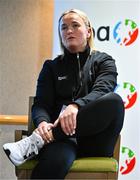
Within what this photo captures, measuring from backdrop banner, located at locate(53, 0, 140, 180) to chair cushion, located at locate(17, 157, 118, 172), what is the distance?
3.69 feet

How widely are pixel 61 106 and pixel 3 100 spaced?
990 mm

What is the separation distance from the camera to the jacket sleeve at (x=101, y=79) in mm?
1275

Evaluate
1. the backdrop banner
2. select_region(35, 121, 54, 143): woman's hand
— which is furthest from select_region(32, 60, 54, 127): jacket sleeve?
the backdrop banner

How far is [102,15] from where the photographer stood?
242cm

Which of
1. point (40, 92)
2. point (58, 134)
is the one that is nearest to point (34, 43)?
point (40, 92)

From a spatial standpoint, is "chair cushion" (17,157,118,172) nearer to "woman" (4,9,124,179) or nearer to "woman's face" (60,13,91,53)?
"woman" (4,9,124,179)

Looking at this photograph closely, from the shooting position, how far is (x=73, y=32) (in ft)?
4.92

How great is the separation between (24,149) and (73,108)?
0.85ft

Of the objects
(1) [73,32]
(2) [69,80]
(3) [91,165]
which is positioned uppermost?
(1) [73,32]

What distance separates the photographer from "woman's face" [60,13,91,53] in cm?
150

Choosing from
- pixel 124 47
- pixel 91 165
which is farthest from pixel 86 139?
pixel 124 47

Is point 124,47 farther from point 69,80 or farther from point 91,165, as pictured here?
point 91,165

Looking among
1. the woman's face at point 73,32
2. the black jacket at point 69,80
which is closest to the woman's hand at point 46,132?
the black jacket at point 69,80

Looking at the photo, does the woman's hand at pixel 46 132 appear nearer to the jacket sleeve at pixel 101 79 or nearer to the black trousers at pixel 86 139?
the black trousers at pixel 86 139
